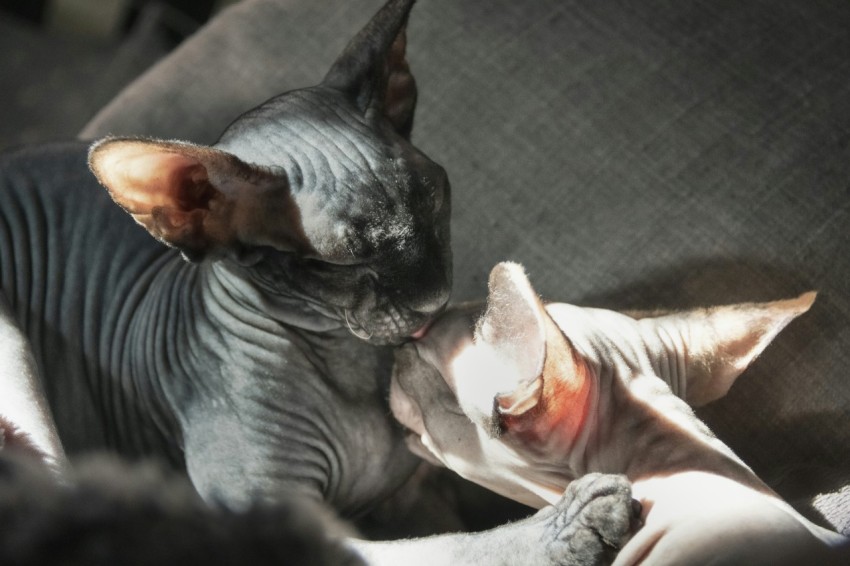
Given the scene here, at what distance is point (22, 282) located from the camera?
1203mm

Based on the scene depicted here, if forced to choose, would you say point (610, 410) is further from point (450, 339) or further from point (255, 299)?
point (255, 299)

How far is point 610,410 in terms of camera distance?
892 mm

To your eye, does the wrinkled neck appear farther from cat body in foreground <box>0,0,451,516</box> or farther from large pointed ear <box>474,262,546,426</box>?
large pointed ear <box>474,262,546,426</box>

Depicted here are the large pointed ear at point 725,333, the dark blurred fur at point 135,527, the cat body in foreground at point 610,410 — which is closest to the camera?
the dark blurred fur at point 135,527

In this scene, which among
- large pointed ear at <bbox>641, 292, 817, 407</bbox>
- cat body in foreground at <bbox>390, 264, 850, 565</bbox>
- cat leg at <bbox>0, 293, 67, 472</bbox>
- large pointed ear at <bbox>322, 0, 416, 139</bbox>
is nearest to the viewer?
cat body in foreground at <bbox>390, 264, 850, 565</bbox>

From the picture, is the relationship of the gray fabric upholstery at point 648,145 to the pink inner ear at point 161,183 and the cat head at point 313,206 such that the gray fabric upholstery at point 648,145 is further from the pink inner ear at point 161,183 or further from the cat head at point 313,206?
the pink inner ear at point 161,183

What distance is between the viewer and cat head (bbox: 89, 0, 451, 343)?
0.92 m

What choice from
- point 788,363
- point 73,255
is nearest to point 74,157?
point 73,255

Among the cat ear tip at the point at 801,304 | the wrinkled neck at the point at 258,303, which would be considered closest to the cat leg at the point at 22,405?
the wrinkled neck at the point at 258,303

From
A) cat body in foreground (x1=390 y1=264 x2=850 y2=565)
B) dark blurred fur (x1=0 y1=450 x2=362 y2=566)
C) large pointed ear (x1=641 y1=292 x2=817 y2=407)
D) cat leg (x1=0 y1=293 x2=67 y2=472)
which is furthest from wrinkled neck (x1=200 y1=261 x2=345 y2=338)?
dark blurred fur (x1=0 y1=450 x2=362 y2=566)

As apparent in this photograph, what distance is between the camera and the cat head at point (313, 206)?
921 millimetres

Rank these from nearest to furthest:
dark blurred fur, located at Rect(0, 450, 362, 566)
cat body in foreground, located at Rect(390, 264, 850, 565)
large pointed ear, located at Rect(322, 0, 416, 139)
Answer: dark blurred fur, located at Rect(0, 450, 362, 566)
cat body in foreground, located at Rect(390, 264, 850, 565)
large pointed ear, located at Rect(322, 0, 416, 139)

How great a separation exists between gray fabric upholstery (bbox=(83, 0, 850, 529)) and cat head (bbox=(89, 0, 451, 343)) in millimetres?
338

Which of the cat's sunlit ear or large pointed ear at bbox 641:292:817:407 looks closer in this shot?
the cat's sunlit ear
